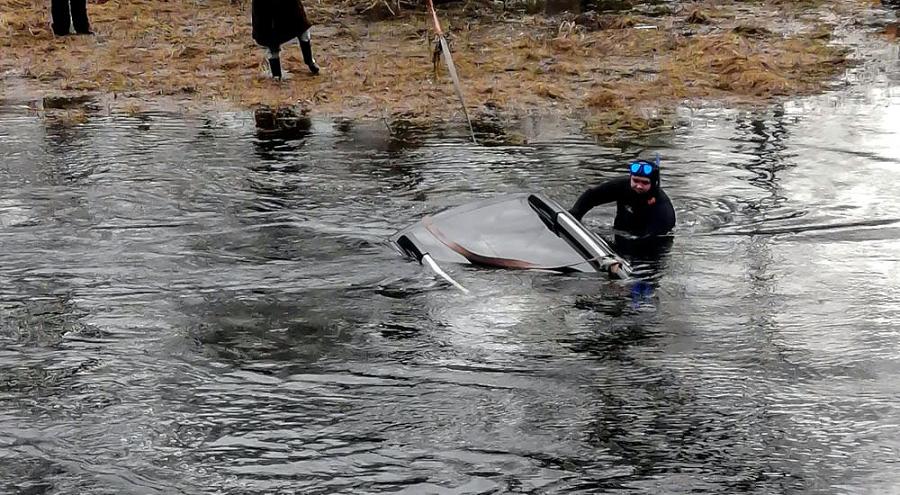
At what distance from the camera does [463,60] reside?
18.0 meters

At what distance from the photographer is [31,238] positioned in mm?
10602

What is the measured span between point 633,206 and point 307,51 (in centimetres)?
784

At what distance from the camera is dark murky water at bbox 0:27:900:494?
21.9 ft

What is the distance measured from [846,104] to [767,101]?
95cm

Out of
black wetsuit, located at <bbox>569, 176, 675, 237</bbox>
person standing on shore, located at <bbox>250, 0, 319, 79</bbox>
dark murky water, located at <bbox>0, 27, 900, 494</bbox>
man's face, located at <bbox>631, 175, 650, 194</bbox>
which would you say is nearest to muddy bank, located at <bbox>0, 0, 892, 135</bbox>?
person standing on shore, located at <bbox>250, 0, 319, 79</bbox>

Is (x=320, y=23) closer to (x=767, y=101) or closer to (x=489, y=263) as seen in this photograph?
(x=767, y=101)

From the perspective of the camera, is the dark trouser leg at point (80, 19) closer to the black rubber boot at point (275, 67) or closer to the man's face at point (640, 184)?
the black rubber boot at point (275, 67)

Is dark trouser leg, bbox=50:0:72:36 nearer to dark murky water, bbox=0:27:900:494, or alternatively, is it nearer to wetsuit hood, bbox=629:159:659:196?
dark murky water, bbox=0:27:900:494

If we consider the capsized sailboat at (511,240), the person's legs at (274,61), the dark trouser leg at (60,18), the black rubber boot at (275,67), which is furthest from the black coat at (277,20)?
the capsized sailboat at (511,240)

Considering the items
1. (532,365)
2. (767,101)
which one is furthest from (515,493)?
(767,101)

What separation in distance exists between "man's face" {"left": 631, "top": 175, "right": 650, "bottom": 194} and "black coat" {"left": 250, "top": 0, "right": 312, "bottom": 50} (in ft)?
24.4

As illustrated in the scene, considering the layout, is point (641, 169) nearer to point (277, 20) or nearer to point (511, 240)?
point (511, 240)

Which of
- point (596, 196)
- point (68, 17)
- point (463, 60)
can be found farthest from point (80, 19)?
point (596, 196)

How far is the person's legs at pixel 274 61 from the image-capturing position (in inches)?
656
